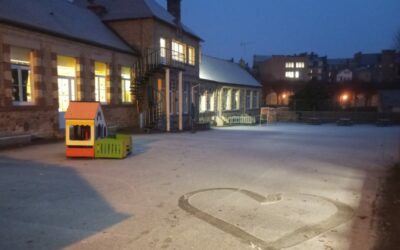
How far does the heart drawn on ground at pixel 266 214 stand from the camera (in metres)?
5.04

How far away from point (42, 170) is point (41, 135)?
7518 millimetres

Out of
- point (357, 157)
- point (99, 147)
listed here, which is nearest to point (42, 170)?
point (99, 147)

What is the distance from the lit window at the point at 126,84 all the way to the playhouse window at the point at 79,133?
11.0 m

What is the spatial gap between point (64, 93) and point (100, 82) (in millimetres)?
3050

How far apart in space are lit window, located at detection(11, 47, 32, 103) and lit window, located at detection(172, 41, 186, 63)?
12.1 metres

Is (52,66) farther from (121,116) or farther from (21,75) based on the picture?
(121,116)

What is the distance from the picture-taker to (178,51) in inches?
1077

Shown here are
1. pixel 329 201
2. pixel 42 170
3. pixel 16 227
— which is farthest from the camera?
pixel 42 170

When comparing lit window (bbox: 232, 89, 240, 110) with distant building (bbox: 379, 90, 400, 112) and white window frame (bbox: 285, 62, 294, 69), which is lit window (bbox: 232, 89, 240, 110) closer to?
distant building (bbox: 379, 90, 400, 112)

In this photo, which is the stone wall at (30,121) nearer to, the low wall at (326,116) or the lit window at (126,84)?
the lit window at (126,84)

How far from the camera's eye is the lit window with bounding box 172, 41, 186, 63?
26.6 metres

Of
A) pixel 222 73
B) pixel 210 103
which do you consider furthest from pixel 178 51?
pixel 222 73

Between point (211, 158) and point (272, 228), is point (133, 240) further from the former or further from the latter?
point (211, 158)

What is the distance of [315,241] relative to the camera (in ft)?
16.0
